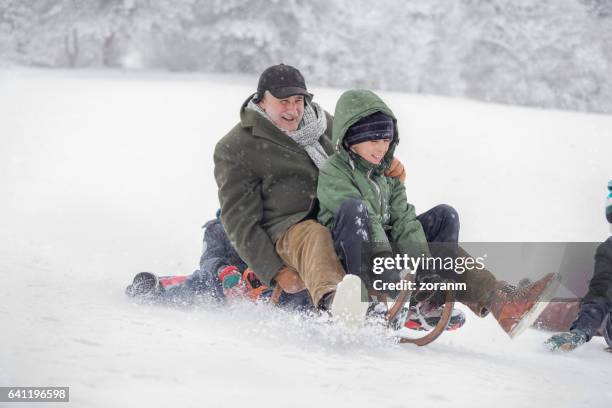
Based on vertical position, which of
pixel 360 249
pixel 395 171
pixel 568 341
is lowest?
pixel 568 341

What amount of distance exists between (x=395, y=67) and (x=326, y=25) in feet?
5.89

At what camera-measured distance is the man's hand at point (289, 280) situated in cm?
293

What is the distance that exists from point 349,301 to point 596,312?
1552 mm

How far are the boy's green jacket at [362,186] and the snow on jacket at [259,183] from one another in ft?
0.74

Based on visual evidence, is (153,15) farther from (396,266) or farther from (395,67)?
(396,266)

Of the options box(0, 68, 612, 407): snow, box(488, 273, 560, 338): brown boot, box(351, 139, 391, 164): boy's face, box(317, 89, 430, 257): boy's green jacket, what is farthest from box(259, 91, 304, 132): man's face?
box(488, 273, 560, 338): brown boot

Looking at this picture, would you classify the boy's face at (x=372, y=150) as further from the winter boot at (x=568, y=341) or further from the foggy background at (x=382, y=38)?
the foggy background at (x=382, y=38)

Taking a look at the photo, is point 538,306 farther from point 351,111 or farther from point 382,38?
point 382,38

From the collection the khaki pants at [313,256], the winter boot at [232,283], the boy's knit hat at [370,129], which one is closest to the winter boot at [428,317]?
the khaki pants at [313,256]

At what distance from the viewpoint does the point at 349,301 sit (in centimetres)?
231

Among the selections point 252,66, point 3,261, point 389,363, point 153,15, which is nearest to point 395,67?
point 252,66

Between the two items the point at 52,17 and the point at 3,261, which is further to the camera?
the point at 52,17

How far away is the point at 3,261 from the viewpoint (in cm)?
392

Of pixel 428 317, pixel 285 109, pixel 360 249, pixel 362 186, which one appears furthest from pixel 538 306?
pixel 285 109
